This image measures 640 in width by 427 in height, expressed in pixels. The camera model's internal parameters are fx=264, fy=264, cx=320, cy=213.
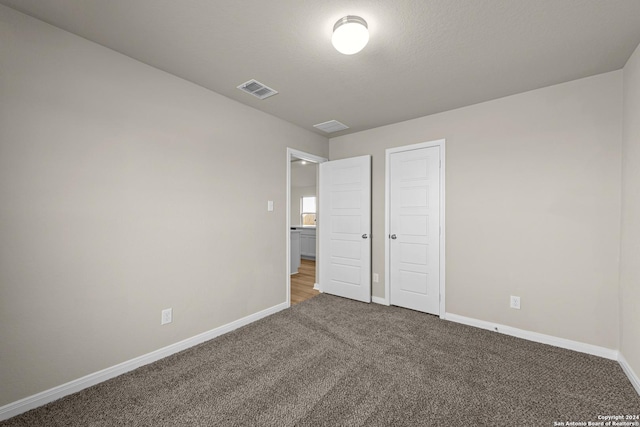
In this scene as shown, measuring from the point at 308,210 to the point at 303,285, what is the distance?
3.76 meters

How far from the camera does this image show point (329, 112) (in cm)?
334

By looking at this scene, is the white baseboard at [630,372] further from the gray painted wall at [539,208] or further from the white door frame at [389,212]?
the white door frame at [389,212]

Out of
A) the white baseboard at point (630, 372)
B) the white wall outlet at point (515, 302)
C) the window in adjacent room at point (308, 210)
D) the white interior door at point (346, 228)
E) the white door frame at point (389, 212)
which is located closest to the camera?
the white baseboard at point (630, 372)

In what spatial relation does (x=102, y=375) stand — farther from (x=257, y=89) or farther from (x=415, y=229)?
(x=415, y=229)

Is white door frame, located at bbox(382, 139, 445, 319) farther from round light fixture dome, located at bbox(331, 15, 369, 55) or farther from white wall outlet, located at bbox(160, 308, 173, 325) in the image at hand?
white wall outlet, located at bbox(160, 308, 173, 325)

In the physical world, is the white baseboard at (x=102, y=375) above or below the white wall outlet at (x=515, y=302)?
below

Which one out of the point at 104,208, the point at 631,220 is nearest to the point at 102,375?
the point at 104,208

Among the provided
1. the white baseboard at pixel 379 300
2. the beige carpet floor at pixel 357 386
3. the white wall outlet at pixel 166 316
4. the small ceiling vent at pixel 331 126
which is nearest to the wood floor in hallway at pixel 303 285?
the white baseboard at pixel 379 300

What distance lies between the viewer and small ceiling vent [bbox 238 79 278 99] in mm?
2621

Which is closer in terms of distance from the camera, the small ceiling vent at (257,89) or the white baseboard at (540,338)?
the white baseboard at (540,338)

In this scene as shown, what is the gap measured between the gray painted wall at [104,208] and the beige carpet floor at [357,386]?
36 centimetres

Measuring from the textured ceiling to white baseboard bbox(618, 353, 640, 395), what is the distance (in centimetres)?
247

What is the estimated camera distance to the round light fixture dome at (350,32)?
5.56 feet

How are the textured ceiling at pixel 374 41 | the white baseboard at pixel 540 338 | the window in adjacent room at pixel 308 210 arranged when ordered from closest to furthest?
the textured ceiling at pixel 374 41
the white baseboard at pixel 540 338
the window in adjacent room at pixel 308 210
